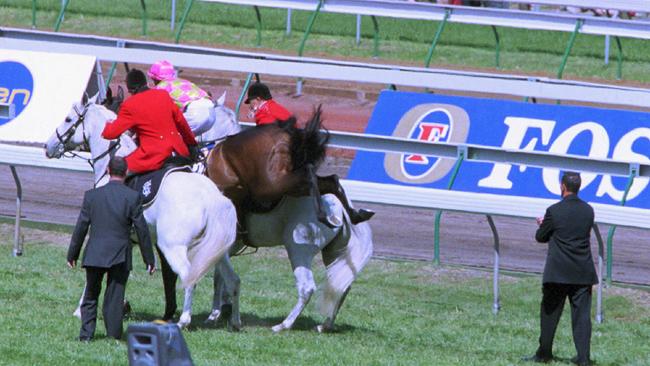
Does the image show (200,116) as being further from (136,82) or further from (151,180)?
(151,180)

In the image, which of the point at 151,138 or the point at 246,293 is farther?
the point at 246,293

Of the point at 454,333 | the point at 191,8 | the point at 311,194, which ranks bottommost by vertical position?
the point at 191,8

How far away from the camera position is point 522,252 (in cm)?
1662

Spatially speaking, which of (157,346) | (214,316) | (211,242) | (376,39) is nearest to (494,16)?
(376,39)

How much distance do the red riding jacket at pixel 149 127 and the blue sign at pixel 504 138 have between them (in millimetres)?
6001

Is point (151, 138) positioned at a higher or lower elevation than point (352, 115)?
higher

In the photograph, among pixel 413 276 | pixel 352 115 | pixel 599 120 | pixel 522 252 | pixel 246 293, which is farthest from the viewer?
pixel 352 115

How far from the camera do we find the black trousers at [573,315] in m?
11.5

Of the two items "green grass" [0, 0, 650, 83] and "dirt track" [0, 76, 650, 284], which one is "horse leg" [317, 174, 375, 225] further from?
"green grass" [0, 0, 650, 83]

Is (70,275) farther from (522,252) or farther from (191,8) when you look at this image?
(191,8)

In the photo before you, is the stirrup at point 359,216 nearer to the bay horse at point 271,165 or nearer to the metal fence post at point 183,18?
Answer: the bay horse at point 271,165

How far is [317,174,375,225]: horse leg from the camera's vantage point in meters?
12.9

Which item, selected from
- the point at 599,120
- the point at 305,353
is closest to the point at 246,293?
the point at 305,353

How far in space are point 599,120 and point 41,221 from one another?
280 inches
